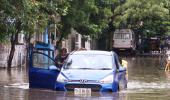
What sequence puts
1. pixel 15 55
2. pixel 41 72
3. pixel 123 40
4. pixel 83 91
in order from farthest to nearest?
pixel 123 40 < pixel 15 55 < pixel 41 72 < pixel 83 91

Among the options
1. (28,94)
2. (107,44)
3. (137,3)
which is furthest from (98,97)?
(107,44)

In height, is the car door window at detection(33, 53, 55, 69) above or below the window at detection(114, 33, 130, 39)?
below

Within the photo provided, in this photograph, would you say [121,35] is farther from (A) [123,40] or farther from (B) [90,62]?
(B) [90,62]

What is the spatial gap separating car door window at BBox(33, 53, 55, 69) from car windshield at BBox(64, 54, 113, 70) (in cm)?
72

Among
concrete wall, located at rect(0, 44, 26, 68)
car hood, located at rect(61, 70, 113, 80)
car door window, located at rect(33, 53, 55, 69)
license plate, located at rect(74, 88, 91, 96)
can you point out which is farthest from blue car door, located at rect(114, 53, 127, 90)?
concrete wall, located at rect(0, 44, 26, 68)

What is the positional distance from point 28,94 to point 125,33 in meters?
42.9

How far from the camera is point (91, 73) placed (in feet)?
52.5

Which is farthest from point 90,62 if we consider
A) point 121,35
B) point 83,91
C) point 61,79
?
point 121,35

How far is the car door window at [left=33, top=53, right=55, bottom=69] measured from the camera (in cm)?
1739

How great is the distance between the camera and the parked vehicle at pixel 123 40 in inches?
2299

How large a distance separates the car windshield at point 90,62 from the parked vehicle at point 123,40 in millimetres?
40965

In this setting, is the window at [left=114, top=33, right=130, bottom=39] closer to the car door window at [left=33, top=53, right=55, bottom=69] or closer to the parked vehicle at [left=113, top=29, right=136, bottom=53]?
the parked vehicle at [left=113, top=29, right=136, bottom=53]

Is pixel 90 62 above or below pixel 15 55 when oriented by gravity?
above

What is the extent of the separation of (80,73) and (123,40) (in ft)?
142
